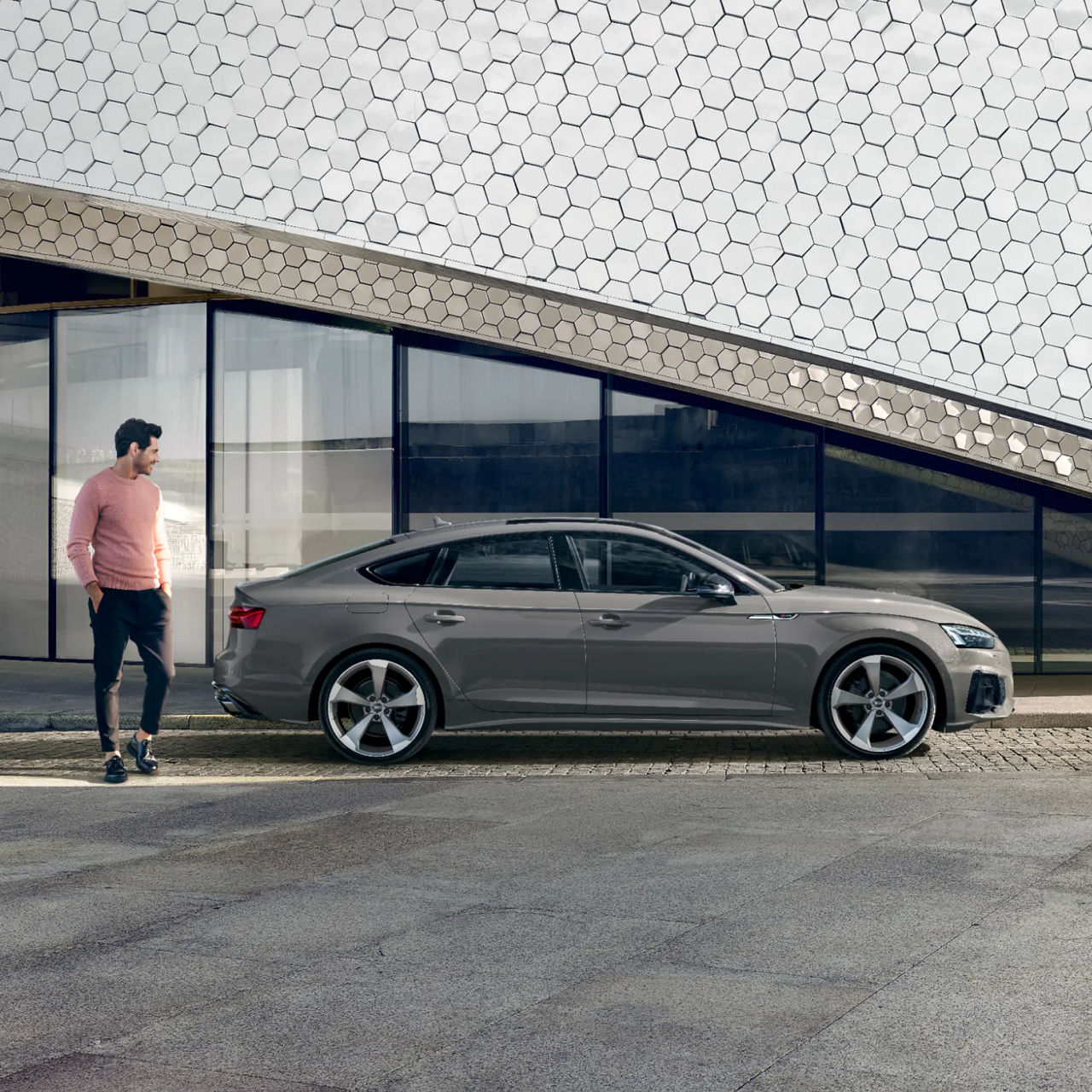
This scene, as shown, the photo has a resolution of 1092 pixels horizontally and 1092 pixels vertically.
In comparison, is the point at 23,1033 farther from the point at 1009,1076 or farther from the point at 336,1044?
the point at 1009,1076

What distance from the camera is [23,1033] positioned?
4.34m

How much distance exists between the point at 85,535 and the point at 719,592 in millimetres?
3676

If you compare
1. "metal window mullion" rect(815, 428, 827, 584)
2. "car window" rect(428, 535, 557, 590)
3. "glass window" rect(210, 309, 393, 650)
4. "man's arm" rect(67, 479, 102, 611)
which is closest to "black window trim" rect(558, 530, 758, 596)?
"car window" rect(428, 535, 557, 590)

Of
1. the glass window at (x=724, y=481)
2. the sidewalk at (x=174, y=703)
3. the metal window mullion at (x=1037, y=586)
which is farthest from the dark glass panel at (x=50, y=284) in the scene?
the metal window mullion at (x=1037, y=586)

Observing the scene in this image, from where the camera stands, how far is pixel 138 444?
912 centimetres

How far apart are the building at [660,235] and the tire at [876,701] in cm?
436

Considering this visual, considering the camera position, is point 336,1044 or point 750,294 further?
point 750,294

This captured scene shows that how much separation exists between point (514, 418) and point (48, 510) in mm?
4933

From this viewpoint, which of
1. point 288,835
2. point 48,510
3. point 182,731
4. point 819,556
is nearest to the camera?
point 288,835

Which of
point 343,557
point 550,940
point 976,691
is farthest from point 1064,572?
point 550,940

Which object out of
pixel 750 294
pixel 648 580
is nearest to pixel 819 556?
pixel 750 294

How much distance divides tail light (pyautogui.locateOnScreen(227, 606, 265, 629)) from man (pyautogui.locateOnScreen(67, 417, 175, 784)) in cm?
56

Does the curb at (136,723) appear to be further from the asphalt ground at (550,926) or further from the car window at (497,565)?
the car window at (497,565)

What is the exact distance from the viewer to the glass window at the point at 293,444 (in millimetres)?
15242
